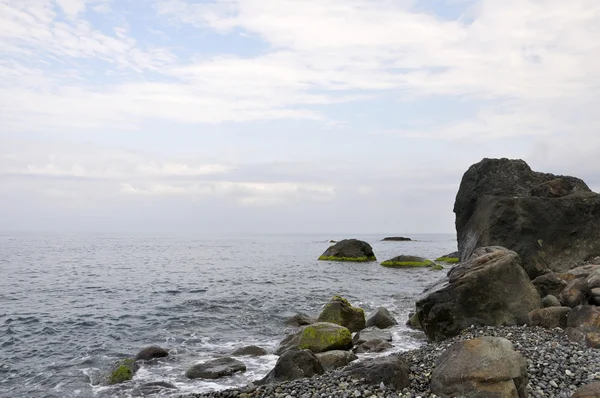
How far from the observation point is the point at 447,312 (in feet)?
51.4

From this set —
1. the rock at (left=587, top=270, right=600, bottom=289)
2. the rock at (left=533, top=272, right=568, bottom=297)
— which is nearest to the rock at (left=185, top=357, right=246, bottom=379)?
the rock at (left=587, top=270, right=600, bottom=289)

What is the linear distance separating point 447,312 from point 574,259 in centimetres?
1243

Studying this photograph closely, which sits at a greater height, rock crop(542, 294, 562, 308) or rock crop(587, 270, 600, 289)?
rock crop(587, 270, 600, 289)

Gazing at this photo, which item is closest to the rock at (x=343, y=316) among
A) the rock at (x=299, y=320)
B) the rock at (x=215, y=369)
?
the rock at (x=299, y=320)

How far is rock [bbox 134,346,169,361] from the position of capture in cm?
1724

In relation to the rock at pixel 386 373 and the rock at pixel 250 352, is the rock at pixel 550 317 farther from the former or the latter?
the rock at pixel 250 352

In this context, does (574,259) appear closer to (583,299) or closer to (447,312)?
(583,299)

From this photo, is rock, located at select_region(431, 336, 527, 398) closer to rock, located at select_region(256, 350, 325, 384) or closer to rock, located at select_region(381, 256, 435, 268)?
rock, located at select_region(256, 350, 325, 384)

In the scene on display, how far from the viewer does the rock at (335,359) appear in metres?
14.8

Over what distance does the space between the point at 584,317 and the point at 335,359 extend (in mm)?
7277

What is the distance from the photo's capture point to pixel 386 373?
32.8ft

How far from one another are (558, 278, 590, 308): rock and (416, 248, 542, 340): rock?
944 mm

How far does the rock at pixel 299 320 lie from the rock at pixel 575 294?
11.4 metres

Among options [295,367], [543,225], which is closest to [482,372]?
[295,367]
